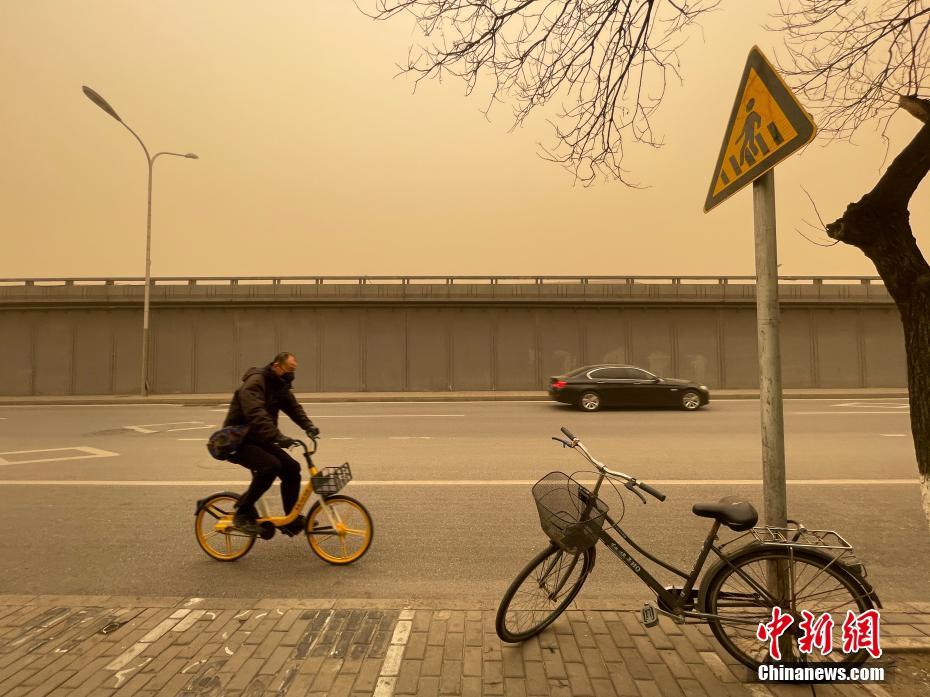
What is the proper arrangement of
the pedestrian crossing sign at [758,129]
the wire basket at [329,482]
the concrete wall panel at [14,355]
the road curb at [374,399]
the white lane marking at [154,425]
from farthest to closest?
the concrete wall panel at [14,355] < the road curb at [374,399] < the white lane marking at [154,425] < the wire basket at [329,482] < the pedestrian crossing sign at [758,129]

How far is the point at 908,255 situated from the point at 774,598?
2066 mm

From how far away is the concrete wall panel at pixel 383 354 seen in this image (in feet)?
77.3

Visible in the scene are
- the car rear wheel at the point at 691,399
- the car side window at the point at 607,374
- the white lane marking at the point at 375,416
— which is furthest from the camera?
the car side window at the point at 607,374

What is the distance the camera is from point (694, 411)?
1533cm

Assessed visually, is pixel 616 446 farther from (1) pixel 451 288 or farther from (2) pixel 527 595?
(1) pixel 451 288

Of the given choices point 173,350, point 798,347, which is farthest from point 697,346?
point 173,350

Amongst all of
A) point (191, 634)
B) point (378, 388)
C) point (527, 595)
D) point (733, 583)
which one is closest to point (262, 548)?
point (191, 634)

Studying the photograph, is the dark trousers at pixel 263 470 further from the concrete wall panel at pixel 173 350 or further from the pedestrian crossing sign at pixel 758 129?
the concrete wall panel at pixel 173 350

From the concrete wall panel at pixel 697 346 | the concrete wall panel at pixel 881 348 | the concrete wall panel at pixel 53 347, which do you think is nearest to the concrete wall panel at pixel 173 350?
the concrete wall panel at pixel 53 347

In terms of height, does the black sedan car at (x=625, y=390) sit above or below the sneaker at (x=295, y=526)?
above

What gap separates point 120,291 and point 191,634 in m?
24.3

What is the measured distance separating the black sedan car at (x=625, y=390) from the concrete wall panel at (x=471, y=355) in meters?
7.68

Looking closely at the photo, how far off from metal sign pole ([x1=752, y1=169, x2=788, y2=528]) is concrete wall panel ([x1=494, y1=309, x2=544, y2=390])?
819 inches

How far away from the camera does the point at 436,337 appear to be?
77.7 feet
